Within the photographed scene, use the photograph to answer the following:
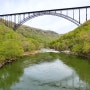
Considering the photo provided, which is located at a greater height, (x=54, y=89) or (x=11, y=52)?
(x=11, y=52)

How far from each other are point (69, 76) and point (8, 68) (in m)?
15.4

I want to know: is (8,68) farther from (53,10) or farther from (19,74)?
(53,10)

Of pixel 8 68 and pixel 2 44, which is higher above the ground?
pixel 2 44

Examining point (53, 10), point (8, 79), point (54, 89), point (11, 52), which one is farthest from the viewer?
point (53, 10)

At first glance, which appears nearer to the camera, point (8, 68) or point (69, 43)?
point (8, 68)

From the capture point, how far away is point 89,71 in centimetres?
5306

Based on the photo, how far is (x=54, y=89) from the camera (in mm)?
37625

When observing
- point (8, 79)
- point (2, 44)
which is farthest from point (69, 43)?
point (8, 79)

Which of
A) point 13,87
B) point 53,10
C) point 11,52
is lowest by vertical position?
point 13,87

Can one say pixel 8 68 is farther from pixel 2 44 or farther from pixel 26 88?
pixel 26 88

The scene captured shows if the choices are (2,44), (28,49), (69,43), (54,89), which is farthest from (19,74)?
(69,43)

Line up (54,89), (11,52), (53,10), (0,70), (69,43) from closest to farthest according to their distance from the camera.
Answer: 1. (54,89)
2. (0,70)
3. (11,52)
4. (53,10)
5. (69,43)

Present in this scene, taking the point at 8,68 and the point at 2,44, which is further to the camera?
the point at 2,44

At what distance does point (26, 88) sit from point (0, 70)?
17120mm
